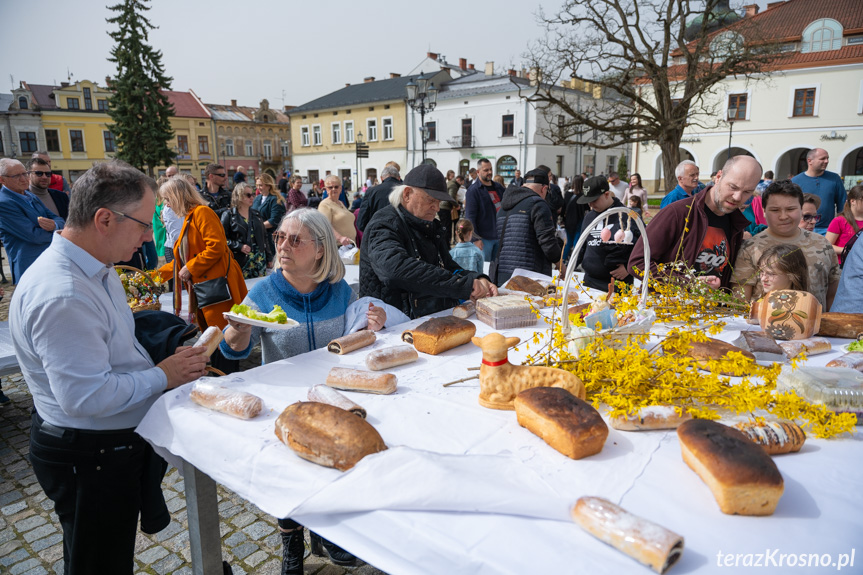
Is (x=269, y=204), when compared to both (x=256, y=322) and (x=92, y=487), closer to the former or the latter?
(x=256, y=322)

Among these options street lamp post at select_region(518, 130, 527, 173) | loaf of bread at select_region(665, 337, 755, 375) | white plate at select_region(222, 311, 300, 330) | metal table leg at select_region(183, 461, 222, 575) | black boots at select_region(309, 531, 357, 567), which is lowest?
black boots at select_region(309, 531, 357, 567)

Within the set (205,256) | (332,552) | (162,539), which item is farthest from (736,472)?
(205,256)

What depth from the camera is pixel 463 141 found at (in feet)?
137

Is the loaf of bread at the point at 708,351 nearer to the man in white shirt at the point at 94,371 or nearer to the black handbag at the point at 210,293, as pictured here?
the man in white shirt at the point at 94,371

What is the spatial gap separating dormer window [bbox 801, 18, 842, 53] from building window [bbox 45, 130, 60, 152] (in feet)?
194

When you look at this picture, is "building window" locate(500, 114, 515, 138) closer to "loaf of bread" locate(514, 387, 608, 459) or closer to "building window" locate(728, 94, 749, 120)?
"building window" locate(728, 94, 749, 120)

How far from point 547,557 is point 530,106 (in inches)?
1570

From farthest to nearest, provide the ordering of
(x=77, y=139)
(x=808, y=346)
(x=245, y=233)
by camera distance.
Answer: (x=77, y=139), (x=245, y=233), (x=808, y=346)

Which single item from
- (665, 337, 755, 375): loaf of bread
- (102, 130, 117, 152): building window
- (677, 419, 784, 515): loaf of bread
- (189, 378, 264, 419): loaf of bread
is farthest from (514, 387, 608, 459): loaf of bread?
(102, 130, 117, 152): building window

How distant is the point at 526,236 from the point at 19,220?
527 centimetres

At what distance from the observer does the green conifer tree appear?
1266 inches

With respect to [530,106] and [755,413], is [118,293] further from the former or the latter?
[530,106]

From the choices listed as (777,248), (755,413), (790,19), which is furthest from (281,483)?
(790,19)

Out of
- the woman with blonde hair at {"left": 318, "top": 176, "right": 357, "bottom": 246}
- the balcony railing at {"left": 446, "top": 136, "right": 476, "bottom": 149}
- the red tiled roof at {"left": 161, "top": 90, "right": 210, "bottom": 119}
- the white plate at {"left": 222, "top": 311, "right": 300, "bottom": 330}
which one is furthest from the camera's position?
the red tiled roof at {"left": 161, "top": 90, "right": 210, "bottom": 119}
